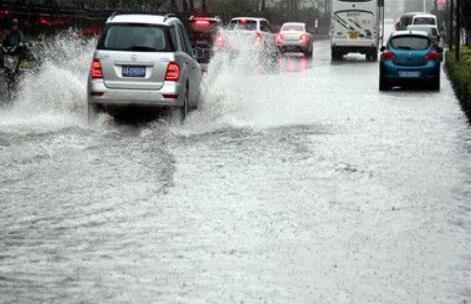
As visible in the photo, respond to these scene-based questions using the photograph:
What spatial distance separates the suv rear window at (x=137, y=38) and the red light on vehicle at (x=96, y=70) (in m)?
0.29

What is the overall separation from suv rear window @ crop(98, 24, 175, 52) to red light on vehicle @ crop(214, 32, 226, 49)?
2260 cm

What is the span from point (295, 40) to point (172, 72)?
37.0 meters

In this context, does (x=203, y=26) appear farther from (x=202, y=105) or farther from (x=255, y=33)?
(x=202, y=105)

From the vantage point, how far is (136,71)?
55.7 feet

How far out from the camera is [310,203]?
1044 cm

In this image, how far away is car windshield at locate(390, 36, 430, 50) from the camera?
29.4 meters

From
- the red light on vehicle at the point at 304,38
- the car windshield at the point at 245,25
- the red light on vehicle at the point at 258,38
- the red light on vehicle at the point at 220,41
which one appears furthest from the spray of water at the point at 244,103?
the red light on vehicle at the point at 304,38

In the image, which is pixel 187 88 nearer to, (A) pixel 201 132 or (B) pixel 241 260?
(A) pixel 201 132

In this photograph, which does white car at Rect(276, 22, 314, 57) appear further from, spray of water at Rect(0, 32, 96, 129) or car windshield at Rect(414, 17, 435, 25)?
spray of water at Rect(0, 32, 96, 129)

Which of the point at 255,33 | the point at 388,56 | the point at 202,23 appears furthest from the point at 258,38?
the point at 388,56

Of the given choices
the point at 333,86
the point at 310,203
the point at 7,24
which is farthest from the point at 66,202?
the point at 7,24

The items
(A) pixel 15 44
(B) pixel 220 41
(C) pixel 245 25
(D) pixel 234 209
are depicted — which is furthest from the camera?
(C) pixel 245 25

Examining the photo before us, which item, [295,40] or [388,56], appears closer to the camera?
[388,56]

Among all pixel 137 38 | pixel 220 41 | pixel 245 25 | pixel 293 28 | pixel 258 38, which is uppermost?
pixel 137 38
